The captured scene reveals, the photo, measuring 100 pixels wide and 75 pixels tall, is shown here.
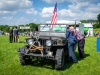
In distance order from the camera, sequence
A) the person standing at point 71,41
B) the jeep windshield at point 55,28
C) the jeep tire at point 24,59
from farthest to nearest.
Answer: the jeep windshield at point 55,28
the person standing at point 71,41
the jeep tire at point 24,59

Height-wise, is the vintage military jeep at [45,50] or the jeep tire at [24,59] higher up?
the vintage military jeep at [45,50]

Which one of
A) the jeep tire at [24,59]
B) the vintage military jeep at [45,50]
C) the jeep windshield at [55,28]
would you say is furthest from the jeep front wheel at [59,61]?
the jeep windshield at [55,28]

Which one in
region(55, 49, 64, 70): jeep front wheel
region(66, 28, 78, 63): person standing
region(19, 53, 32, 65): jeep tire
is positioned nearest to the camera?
region(55, 49, 64, 70): jeep front wheel

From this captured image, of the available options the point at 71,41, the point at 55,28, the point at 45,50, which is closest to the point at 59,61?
the point at 45,50

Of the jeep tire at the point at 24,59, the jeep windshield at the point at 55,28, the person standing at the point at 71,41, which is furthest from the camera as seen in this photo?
the jeep windshield at the point at 55,28

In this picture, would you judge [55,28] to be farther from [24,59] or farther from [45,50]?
[24,59]

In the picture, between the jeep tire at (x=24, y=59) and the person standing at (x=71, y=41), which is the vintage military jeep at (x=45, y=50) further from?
the person standing at (x=71, y=41)

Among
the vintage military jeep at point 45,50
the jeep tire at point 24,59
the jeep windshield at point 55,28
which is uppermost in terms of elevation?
the jeep windshield at point 55,28

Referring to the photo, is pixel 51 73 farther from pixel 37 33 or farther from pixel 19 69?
pixel 37 33

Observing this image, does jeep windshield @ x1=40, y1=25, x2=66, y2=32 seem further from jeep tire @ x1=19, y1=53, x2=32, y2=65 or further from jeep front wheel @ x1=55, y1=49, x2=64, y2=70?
jeep tire @ x1=19, y1=53, x2=32, y2=65

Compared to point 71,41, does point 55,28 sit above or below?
above

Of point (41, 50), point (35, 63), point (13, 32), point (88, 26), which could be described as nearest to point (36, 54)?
point (41, 50)

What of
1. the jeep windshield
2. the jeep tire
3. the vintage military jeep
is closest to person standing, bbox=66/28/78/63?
the jeep windshield

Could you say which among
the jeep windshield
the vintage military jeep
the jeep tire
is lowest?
the jeep tire
